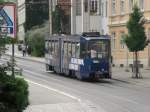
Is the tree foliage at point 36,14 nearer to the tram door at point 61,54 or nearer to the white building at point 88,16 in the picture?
the white building at point 88,16

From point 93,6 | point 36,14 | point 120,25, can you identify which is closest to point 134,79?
point 120,25

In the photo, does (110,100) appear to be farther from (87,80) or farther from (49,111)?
(87,80)

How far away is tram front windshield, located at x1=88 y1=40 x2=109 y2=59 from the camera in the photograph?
39594 millimetres

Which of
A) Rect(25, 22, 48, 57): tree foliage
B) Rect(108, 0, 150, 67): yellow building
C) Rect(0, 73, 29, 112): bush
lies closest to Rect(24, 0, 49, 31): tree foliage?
Rect(25, 22, 48, 57): tree foliage

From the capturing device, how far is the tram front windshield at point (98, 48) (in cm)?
3959

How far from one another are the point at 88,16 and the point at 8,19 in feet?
199

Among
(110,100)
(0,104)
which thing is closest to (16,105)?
(0,104)

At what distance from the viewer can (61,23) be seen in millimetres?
82688

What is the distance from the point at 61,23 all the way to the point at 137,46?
42.9m

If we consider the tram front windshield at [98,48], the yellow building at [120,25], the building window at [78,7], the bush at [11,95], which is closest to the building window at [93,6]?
the building window at [78,7]

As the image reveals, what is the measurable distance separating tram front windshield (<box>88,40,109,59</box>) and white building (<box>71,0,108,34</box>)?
2652 cm

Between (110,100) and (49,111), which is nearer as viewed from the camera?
(49,111)

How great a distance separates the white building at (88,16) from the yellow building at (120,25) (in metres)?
6.86

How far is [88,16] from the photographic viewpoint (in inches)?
2884
